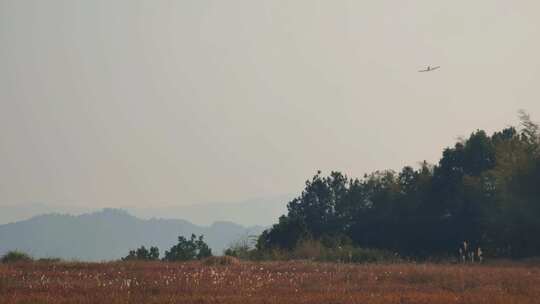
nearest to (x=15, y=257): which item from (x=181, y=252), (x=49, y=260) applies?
(x=49, y=260)

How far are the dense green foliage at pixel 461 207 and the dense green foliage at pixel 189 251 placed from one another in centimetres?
354

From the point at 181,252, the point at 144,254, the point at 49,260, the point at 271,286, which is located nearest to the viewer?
the point at 271,286

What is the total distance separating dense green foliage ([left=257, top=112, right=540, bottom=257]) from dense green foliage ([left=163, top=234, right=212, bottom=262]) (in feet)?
11.6

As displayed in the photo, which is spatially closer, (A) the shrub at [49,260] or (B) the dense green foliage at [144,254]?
(A) the shrub at [49,260]

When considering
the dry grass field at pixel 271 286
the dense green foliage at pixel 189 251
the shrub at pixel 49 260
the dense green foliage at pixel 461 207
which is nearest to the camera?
the dry grass field at pixel 271 286

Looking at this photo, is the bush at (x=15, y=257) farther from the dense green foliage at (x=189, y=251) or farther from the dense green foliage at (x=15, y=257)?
the dense green foliage at (x=189, y=251)

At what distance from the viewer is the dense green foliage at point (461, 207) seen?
38.1 meters

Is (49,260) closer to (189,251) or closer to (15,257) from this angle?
(15,257)

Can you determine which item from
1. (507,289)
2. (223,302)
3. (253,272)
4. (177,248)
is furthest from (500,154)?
(223,302)

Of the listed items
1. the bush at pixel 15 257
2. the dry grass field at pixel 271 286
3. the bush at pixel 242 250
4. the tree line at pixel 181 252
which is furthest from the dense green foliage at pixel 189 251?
the dry grass field at pixel 271 286

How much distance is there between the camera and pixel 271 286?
1953 cm

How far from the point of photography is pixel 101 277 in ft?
72.3

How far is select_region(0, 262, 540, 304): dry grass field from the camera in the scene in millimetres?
16328

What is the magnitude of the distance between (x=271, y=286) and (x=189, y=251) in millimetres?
26090
